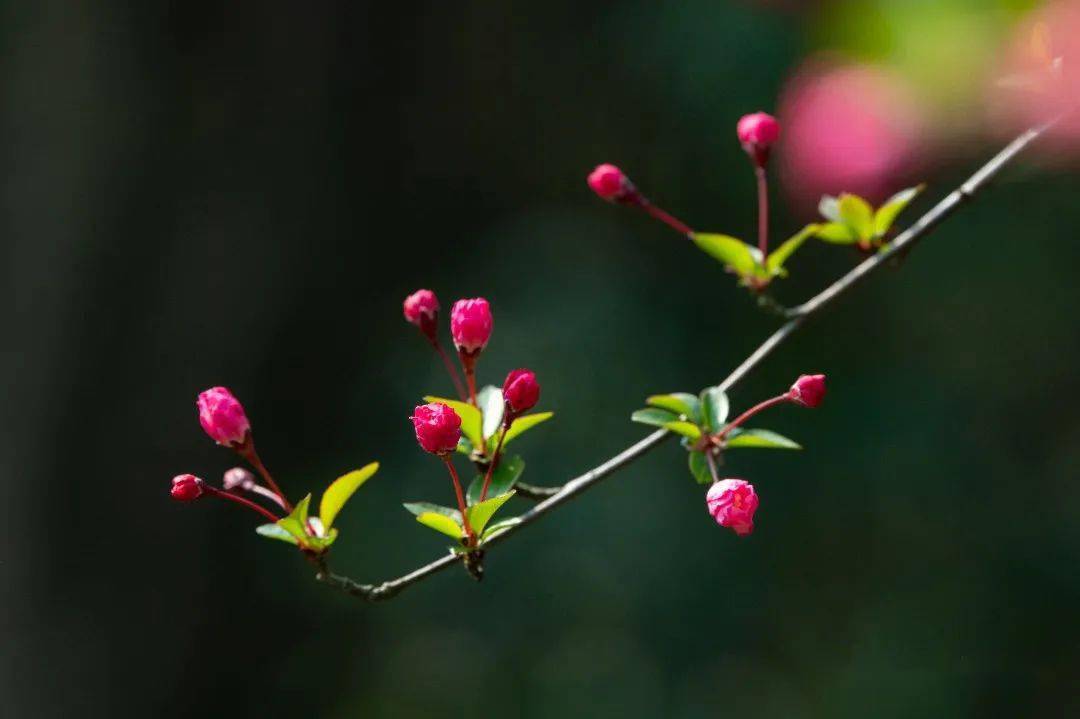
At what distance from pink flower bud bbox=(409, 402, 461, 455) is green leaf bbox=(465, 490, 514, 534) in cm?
5

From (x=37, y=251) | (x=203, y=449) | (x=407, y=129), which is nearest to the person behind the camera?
(x=37, y=251)

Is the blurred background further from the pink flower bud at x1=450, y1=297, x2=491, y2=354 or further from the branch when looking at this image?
the pink flower bud at x1=450, y1=297, x2=491, y2=354

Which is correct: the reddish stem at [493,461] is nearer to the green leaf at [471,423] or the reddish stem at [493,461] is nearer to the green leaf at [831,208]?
the green leaf at [471,423]

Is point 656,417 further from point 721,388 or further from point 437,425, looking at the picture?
point 437,425

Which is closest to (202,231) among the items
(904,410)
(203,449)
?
(203,449)

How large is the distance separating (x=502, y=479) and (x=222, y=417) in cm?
25

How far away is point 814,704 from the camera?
3.27 metres

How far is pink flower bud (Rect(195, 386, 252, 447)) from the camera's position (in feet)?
3.53

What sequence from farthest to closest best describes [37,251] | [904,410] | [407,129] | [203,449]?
1. [407,129]
2. [904,410]
3. [203,449]
4. [37,251]

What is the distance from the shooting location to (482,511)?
3.27ft

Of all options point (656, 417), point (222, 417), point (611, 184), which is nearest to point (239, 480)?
point (222, 417)

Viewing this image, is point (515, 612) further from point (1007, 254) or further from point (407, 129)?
point (1007, 254)

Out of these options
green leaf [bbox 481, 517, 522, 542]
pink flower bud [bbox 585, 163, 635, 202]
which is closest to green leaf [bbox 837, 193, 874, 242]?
pink flower bud [bbox 585, 163, 635, 202]

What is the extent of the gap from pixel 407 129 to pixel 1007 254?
5.68 ft
